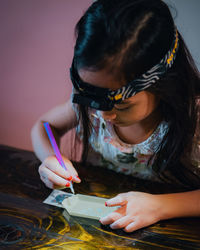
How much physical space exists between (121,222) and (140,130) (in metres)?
0.44

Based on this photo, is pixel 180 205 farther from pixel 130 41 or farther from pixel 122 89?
pixel 130 41

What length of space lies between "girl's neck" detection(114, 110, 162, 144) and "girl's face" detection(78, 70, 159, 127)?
0.20 m

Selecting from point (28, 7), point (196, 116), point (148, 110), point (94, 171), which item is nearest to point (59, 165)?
point (94, 171)

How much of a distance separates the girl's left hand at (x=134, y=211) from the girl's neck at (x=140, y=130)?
310 mm

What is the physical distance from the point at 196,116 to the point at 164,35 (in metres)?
0.32

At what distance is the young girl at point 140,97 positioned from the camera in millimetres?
587

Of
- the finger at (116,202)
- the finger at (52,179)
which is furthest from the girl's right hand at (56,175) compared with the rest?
the finger at (116,202)

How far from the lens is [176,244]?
0.63m

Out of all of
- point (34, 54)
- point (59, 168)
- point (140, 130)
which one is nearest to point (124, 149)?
point (140, 130)

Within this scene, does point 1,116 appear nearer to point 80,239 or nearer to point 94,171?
point 94,171

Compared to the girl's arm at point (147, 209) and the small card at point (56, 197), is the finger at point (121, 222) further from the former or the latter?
the small card at point (56, 197)

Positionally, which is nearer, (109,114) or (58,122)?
(109,114)

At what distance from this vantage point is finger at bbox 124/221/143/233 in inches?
25.8

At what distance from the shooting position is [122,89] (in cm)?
63
